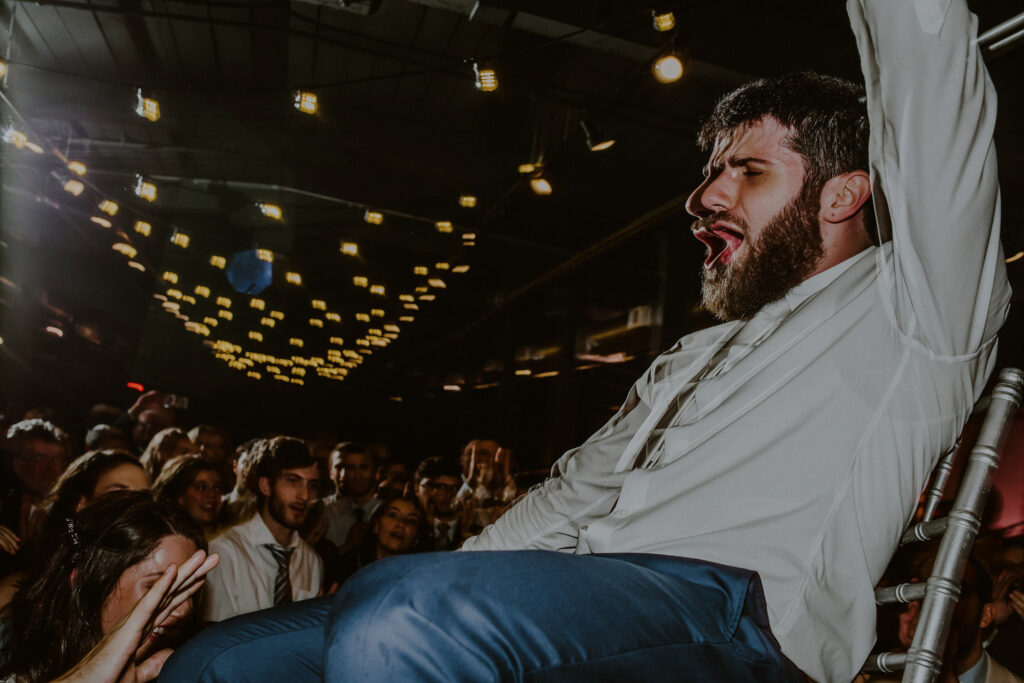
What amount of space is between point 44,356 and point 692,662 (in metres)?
11.7

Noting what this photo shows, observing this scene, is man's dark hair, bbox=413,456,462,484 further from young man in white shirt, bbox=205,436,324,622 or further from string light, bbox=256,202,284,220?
string light, bbox=256,202,284,220

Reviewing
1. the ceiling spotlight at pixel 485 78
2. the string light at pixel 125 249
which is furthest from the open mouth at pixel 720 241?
the string light at pixel 125 249

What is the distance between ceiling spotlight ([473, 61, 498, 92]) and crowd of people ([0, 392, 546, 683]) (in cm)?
284

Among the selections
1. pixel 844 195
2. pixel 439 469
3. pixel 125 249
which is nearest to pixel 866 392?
pixel 844 195

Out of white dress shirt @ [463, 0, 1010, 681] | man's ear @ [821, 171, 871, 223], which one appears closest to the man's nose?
man's ear @ [821, 171, 871, 223]

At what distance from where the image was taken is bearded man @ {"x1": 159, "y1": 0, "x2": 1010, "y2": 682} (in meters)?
0.60

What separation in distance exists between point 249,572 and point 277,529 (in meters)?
0.34

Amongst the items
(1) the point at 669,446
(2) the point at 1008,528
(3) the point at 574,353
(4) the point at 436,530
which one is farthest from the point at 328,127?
(1) the point at 669,446

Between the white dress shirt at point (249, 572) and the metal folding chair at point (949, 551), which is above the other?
the metal folding chair at point (949, 551)

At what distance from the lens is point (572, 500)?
1.30 meters

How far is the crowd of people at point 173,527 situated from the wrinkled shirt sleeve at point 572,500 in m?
0.66

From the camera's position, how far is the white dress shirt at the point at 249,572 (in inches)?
120

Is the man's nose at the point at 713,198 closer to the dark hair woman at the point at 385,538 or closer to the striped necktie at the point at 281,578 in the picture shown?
the striped necktie at the point at 281,578

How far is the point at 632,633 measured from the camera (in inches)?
25.9
